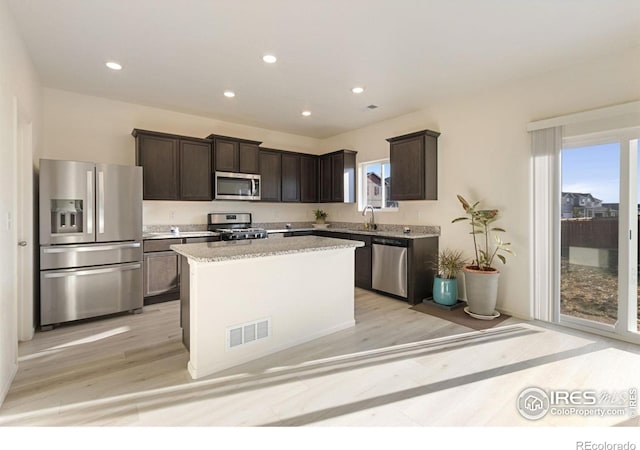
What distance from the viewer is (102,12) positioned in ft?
7.64

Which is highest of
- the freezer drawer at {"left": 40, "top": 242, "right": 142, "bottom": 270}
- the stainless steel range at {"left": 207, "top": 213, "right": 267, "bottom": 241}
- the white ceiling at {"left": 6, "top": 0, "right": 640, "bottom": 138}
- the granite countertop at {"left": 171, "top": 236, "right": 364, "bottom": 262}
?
the white ceiling at {"left": 6, "top": 0, "right": 640, "bottom": 138}

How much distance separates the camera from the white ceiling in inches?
89.7

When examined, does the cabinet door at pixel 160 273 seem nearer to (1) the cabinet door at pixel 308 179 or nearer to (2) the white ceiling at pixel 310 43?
(2) the white ceiling at pixel 310 43

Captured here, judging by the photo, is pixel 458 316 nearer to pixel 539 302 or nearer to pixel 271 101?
pixel 539 302

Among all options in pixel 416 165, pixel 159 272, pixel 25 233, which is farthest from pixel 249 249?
pixel 416 165

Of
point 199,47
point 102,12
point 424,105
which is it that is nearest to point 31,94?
point 102,12

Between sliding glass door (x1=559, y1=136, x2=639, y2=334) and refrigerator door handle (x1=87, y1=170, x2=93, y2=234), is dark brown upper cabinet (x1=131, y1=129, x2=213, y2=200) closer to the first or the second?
refrigerator door handle (x1=87, y1=170, x2=93, y2=234)

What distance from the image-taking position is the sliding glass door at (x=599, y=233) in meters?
2.86

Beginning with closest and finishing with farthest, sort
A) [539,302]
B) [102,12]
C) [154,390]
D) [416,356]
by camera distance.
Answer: [154,390]
[102,12]
[416,356]
[539,302]

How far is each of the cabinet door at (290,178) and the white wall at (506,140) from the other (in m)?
2.09

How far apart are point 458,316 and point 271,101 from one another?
3720 millimetres

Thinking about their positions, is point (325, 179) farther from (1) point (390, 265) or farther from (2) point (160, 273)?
(2) point (160, 273)

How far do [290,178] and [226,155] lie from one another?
1.33 m

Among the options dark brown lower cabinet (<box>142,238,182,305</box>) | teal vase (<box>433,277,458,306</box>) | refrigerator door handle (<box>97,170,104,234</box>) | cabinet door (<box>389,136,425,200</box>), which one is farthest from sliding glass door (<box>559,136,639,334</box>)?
refrigerator door handle (<box>97,170,104,234</box>)
